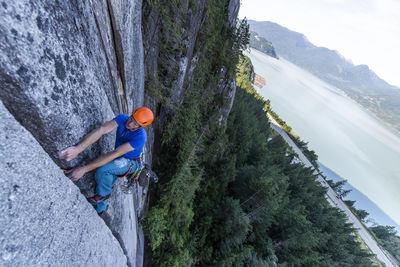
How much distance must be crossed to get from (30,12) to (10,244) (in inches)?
89.2

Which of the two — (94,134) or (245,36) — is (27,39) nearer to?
(94,134)

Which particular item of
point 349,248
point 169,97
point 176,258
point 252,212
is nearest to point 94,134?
point 169,97

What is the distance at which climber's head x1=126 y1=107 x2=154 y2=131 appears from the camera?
9.63 ft

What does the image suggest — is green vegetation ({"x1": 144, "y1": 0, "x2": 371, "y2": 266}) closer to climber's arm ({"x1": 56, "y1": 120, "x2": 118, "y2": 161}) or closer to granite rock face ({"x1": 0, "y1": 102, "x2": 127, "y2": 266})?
climber's arm ({"x1": 56, "y1": 120, "x2": 118, "y2": 161})

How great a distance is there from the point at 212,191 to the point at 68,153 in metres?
13.1

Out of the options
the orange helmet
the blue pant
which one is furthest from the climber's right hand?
the orange helmet

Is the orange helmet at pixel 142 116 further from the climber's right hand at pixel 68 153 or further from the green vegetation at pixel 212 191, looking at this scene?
the green vegetation at pixel 212 191

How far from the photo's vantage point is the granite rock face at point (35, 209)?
1719 millimetres

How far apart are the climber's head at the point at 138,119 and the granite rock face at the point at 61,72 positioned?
61 cm

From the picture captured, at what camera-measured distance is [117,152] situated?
295 cm

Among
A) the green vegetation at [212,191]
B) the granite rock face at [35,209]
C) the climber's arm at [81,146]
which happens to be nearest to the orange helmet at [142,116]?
the climber's arm at [81,146]

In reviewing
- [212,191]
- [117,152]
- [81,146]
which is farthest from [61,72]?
[212,191]

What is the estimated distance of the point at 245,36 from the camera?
16562 millimetres

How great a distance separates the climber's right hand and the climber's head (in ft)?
2.62
